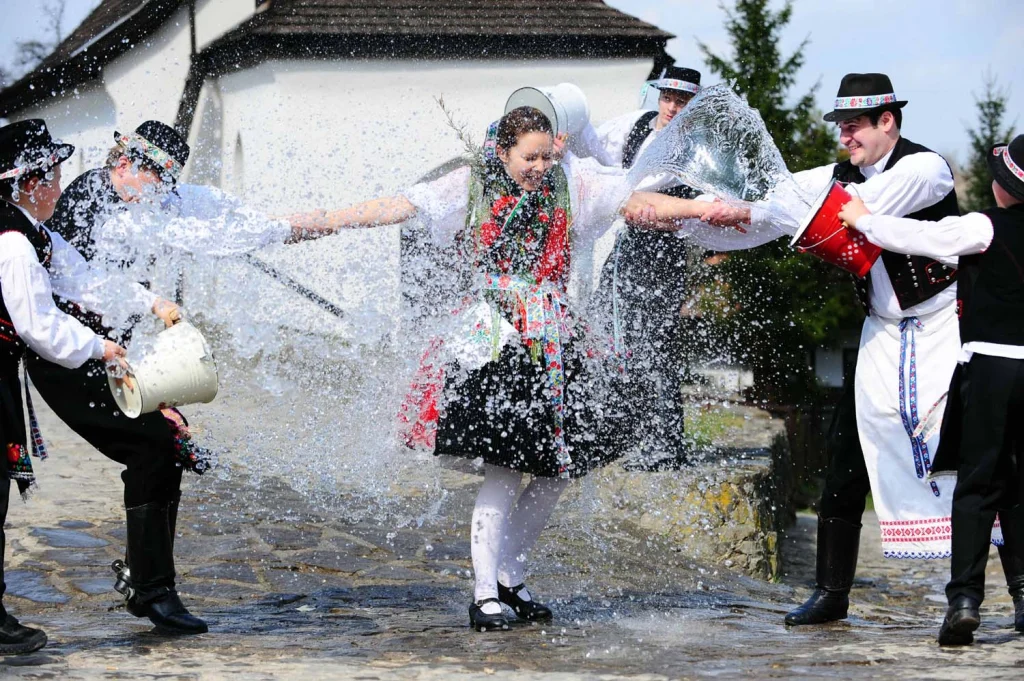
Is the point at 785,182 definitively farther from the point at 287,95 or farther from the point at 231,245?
the point at 287,95

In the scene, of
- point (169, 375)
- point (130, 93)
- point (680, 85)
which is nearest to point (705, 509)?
point (680, 85)

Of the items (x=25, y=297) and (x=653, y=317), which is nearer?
(x=25, y=297)

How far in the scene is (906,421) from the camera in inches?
189

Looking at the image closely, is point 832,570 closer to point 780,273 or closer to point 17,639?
point 17,639

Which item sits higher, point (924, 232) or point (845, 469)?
point (924, 232)

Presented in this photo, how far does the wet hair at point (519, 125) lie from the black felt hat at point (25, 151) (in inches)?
59.1

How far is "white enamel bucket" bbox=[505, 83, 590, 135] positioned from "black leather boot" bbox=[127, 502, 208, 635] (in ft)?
6.38

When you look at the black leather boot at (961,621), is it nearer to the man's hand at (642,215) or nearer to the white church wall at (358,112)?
the man's hand at (642,215)

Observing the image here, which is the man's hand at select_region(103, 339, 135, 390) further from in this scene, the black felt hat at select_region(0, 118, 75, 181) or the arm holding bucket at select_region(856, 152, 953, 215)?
the arm holding bucket at select_region(856, 152, 953, 215)

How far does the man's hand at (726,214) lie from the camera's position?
5203mm

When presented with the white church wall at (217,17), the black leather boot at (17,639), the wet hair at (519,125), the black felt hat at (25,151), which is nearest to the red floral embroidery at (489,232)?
the wet hair at (519,125)

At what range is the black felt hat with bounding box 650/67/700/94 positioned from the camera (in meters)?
6.72

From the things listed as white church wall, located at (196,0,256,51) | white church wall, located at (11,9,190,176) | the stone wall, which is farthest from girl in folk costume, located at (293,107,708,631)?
white church wall, located at (11,9,190,176)

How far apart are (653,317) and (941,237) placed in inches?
109
